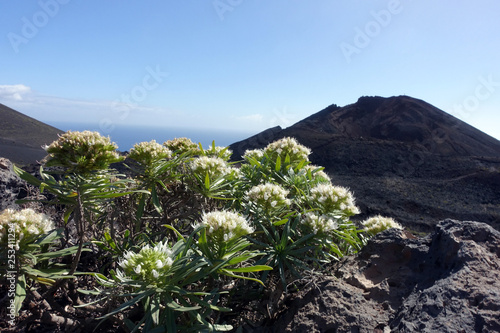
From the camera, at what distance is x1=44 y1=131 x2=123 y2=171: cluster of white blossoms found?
6.91 ft

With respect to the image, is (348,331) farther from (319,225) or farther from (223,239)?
(223,239)

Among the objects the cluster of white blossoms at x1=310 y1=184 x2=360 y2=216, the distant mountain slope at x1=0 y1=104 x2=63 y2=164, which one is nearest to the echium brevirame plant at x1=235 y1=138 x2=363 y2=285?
the cluster of white blossoms at x1=310 y1=184 x2=360 y2=216

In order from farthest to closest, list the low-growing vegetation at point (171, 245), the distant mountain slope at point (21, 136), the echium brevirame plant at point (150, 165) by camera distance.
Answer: the distant mountain slope at point (21, 136), the echium brevirame plant at point (150, 165), the low-growing vegetation at point (171, 245)

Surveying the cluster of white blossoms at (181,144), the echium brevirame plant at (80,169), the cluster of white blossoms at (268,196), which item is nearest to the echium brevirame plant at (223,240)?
the cluster of white blossoms at (268,196)

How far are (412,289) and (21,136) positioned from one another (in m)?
20.6

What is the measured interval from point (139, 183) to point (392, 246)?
7.61 ft

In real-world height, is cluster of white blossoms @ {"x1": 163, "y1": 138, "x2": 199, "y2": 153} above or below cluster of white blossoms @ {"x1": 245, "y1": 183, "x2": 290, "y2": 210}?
above

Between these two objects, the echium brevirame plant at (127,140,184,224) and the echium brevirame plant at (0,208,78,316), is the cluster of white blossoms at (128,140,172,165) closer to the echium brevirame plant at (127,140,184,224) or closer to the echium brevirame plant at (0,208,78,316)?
the echium brevirame plant at (127,140,184,224)

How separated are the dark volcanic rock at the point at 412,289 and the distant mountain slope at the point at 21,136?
45.5 ft

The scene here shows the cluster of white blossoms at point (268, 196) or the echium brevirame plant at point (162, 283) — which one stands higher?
the cluster of white blossoms at point (268, 196)

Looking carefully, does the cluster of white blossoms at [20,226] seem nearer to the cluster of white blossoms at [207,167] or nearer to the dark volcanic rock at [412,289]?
the cluster of white blossoms at [207,167]

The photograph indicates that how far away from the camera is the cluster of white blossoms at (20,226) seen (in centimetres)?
173

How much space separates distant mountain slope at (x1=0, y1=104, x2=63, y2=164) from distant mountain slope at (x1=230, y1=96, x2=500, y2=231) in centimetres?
1133

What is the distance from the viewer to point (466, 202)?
12617mm
